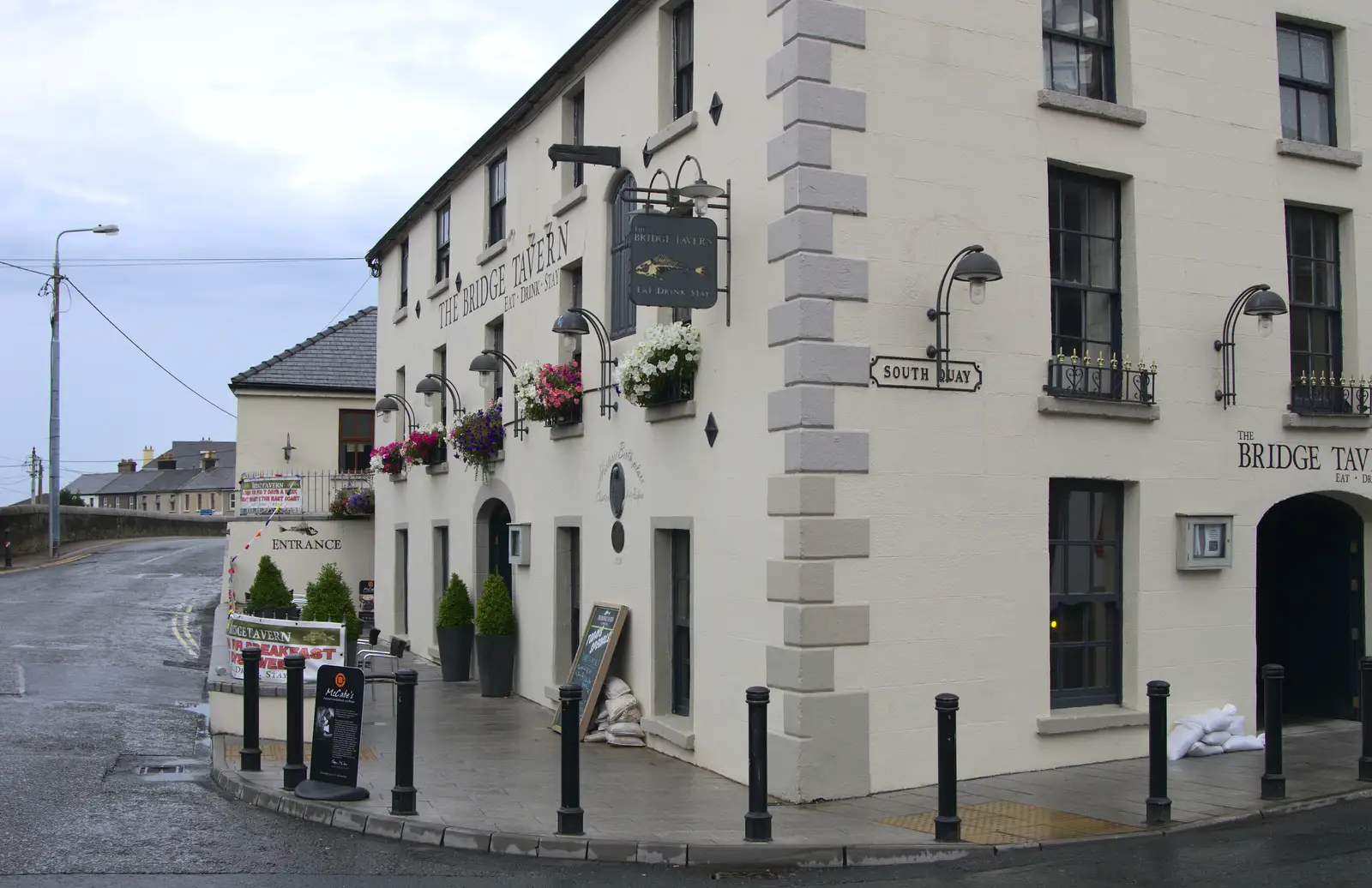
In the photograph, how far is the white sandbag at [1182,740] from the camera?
38.1ft

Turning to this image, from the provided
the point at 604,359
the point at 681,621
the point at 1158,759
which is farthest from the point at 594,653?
the point at 1158,759

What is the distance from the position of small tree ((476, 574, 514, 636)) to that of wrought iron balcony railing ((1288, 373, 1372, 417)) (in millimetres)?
9710

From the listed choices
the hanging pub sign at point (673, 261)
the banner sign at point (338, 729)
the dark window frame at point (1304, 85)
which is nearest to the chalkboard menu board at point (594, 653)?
the banner sign at point (338, 729)

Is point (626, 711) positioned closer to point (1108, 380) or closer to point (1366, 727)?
point (1108, 380)

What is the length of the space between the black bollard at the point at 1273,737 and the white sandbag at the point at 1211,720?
1698mm

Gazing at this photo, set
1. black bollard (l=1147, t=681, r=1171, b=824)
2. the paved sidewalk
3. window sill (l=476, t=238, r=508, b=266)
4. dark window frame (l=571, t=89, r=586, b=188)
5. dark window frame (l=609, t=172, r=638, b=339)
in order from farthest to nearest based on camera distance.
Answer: window sill (l=476, t=238, r=508, b=266) → dark window frame (l=571, t=89, r=586, b=188) → dark window frame (l=609, t=172, r=638, b=339) → black bollard (l=1147, t=681, r=1171, b=824) → the paved sidewalk

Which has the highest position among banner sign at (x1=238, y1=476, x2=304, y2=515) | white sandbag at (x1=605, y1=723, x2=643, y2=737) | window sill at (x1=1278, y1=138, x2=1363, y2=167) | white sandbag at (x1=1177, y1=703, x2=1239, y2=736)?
window sill at (x1=1278, y1=138, x2=1363, y2=167)

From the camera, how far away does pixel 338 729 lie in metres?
10.3

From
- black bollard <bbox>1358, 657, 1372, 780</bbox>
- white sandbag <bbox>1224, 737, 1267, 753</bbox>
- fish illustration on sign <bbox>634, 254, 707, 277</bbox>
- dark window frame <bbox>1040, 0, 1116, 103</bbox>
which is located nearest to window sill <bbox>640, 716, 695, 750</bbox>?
fish illustration on sign <bbox>634, 254, 707, 277</bbox>

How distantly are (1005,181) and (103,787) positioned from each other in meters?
9.29

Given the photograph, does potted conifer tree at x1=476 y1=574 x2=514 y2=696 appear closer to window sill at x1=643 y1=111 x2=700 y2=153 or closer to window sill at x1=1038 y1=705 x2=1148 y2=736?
window sill at x1=643 y1=111 x2=700 y2=153

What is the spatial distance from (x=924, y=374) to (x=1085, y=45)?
12.6 ft

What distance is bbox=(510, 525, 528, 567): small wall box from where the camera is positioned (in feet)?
55.3

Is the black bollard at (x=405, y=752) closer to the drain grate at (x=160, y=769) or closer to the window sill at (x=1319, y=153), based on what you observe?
the drain grate at (x=160, y=769)
